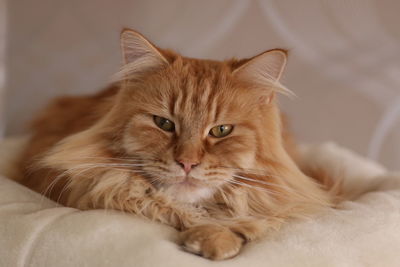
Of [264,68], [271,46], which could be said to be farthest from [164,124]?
[271,46]

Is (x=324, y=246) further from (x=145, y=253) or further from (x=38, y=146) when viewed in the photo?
(x=38, y=146)

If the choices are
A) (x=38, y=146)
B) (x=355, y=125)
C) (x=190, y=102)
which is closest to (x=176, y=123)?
(x=190, y=102)

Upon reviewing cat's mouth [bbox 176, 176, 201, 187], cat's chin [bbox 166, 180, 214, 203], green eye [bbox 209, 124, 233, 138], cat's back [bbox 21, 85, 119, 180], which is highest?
green eye [bbox 209, 124, 233, 138]

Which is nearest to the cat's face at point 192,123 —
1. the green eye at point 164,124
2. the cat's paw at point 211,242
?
the green eye at point 164,124

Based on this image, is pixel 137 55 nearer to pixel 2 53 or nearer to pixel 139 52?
pixel 139 52

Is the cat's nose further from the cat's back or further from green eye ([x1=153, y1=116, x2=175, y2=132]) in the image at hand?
the cat's back

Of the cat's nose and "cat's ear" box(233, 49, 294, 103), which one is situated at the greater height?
"cat's ear" box(233, 49, 294, 103)

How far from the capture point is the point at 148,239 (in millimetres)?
1320

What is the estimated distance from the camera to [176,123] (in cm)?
153

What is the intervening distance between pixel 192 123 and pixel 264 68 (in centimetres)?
31

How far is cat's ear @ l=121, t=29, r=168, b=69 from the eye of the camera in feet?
5.21

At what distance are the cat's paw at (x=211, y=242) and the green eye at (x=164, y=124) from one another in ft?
1.06

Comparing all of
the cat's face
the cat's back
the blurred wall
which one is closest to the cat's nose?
the cat's face

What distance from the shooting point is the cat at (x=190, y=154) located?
4.86 ft
